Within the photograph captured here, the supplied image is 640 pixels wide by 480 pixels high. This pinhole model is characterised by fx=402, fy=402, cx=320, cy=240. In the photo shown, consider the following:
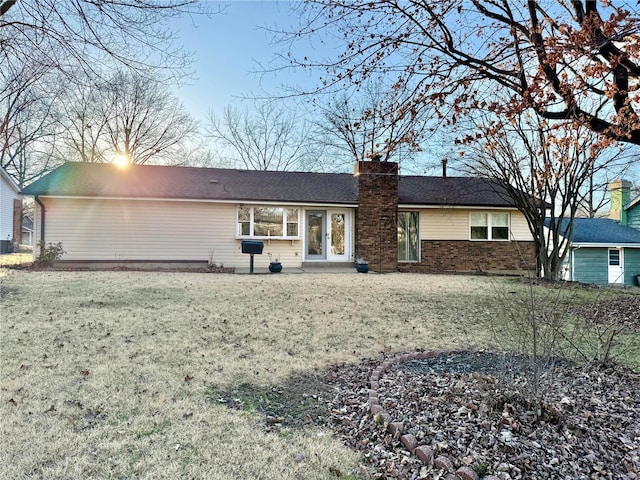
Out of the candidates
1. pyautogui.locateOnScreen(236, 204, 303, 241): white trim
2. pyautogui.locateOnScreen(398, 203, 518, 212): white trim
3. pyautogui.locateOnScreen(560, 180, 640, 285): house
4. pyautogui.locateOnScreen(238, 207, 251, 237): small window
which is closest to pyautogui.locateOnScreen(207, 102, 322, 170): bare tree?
pyautogui.locateOnScreen(398, 203, 518, 212): white trim

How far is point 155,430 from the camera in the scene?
2850mm

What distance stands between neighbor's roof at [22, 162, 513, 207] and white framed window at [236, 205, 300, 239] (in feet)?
1.77

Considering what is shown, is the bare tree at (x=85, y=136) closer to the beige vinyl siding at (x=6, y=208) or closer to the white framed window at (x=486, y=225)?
the beige vinyl siding at (x=6, y=208)

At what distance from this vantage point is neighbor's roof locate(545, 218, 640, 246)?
1953cm

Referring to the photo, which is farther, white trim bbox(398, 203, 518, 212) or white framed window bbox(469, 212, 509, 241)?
white framed window bbox(469, 212, 509, 241)

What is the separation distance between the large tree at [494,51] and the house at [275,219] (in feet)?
28.1

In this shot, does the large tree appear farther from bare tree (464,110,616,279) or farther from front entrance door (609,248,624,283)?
front entrance door (609,248,624,283)

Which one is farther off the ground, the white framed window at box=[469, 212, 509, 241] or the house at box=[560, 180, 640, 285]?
the white framed window at box=[469, 212, 509, 241]

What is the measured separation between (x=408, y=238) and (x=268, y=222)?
577cm

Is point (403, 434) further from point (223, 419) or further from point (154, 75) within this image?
point (154, 75)

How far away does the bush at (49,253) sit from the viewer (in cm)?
1339

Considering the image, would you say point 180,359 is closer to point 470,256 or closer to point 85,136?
point 470,256

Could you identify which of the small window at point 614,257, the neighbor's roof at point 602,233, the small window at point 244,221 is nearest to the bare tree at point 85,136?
the small window at point 244,221

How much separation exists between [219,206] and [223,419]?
12541 millimetres
